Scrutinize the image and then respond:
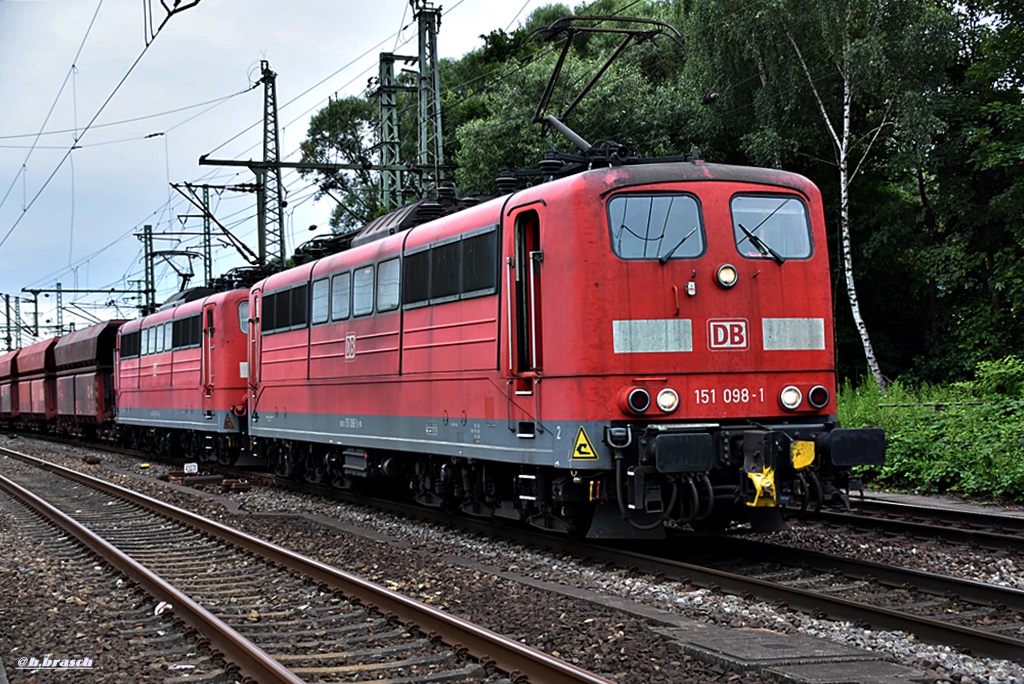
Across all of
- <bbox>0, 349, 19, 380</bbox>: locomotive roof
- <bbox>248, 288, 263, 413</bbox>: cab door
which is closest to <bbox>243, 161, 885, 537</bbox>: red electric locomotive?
<bbox>248, 288, 263, 413</bbox>: cab door

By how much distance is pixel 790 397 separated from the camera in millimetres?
10094

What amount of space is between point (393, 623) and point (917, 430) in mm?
11035

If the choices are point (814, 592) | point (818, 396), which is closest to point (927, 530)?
point (818, 396)

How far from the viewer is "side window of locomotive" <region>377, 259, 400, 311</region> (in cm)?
1330

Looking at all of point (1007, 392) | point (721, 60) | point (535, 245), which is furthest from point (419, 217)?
point (721, 60)

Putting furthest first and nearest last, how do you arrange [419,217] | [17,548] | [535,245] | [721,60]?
[721,60] < [419,217] < [17,548] < [535,245]

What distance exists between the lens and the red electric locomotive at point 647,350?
Answer: 9594mm

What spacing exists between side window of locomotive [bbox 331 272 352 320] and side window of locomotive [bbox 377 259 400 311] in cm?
108

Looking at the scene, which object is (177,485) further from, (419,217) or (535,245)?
(535,245)

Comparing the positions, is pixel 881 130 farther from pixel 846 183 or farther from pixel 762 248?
pixel 762 248

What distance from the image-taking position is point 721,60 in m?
28.0

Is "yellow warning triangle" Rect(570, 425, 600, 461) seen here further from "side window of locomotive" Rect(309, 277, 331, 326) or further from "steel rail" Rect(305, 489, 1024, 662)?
"side window of locomotive" Rect(309, 277, 331, 326)

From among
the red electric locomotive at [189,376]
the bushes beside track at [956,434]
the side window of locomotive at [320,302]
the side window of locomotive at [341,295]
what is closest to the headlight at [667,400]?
the side window of locomotive at [341,295]

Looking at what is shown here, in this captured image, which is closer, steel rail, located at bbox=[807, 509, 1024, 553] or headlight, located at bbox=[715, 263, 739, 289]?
headlight, located at bbox=[715, 263, 739, 289]
